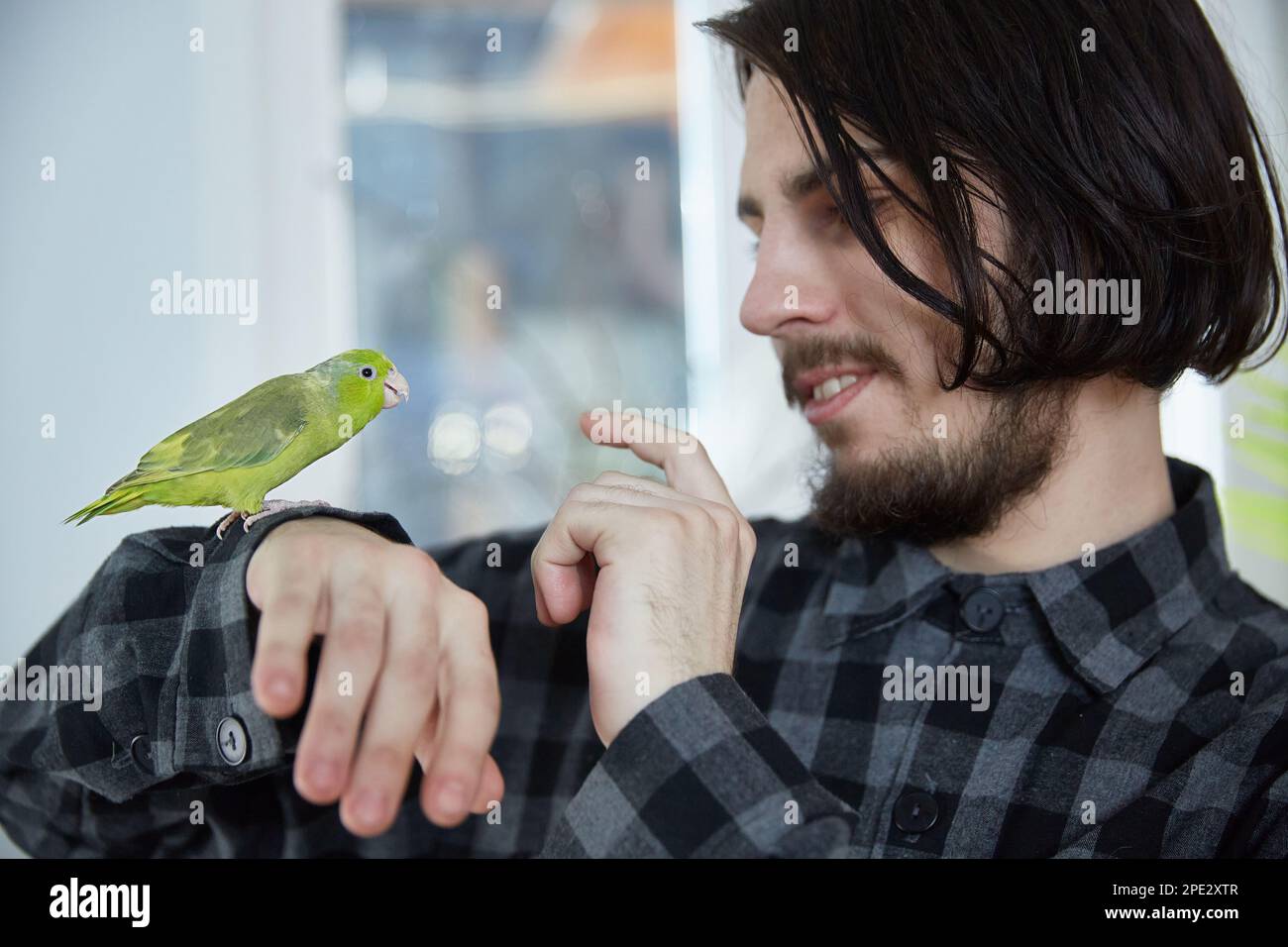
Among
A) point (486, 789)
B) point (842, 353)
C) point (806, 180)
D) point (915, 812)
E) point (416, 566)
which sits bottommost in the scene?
point (915, 812)

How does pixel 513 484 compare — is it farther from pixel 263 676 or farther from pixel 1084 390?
pixel 1084 390

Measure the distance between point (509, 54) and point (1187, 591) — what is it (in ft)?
3.21

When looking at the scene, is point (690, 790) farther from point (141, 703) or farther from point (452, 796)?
point (141, 703)

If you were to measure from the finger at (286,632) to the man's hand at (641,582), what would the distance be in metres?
0.17

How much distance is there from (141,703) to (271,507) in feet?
0.60

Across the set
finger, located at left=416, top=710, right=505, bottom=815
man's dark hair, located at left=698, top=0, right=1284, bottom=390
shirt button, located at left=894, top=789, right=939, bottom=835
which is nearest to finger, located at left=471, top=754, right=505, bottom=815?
finger, located at left=416, top=710, right=505, bottom=815

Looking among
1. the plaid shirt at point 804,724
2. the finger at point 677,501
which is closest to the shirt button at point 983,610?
the plaid shirt at point 804,724

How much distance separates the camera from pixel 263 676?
456 millimetres

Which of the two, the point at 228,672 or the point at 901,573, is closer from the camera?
the point at 228,672

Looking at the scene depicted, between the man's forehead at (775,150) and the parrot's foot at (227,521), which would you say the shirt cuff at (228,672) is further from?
the man's forehead at (775,150)

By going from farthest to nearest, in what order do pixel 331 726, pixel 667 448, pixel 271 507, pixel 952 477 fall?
pixel 952 477
pixel 667 448
pixel 271 507
pixel 331 726

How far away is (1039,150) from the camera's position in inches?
32.8

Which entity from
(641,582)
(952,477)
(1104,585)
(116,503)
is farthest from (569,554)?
(1104,585)
